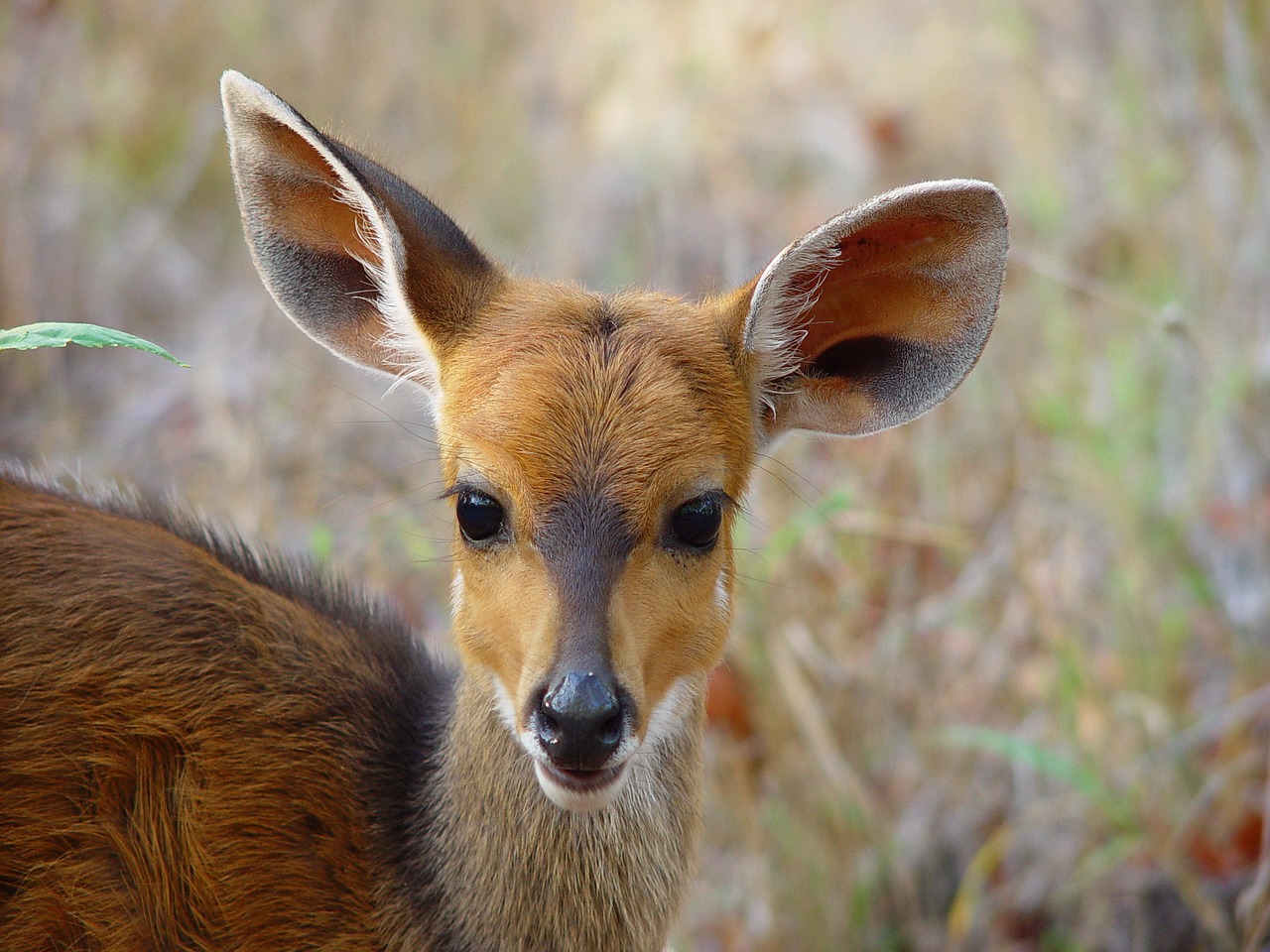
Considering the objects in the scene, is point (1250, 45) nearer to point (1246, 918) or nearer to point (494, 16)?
point (1246, 918)

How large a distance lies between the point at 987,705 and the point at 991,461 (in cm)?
107

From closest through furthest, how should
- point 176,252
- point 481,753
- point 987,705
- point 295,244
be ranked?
1. point 481,753
2. point 295,244
3. point 987,705
4. point 176,252

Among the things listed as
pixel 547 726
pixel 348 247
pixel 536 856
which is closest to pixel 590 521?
pixel 547 726

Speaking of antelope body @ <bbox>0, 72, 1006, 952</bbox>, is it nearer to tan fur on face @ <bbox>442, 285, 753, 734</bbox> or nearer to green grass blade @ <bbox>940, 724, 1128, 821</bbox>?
tan fur on face @ <bbox>442, 285, 753, 734</bbox>

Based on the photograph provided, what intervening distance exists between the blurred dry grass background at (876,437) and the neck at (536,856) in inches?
55.3

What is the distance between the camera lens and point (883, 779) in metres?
4.98

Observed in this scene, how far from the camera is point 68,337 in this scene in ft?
8.29

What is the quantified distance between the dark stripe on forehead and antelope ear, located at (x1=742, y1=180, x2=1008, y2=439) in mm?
636

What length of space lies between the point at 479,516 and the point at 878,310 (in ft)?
3.69

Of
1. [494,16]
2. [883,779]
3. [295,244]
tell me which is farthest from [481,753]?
[494,16]

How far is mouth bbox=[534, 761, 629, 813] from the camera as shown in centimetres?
271

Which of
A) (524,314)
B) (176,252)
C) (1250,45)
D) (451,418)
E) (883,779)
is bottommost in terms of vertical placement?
(883,779)

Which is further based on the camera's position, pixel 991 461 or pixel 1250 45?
Result: pixel 991 461

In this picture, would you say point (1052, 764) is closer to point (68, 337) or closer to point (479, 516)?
point (479, 516)
